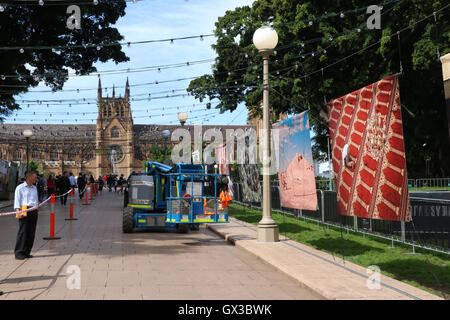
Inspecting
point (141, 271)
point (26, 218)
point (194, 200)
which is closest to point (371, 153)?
point (141, 271)

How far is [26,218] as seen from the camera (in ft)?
35.3

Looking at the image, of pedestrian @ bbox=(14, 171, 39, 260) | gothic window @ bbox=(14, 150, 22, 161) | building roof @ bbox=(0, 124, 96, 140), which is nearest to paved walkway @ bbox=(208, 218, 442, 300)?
pedestrian @ bbox=(14, 171, 39, 260)

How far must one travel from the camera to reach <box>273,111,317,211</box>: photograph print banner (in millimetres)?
12023

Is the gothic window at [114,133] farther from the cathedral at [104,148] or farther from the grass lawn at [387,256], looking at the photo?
the grass lawn at [387,256]

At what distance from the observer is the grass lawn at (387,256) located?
327 inches

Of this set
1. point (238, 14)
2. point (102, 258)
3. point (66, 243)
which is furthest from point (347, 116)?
point (238, 14)

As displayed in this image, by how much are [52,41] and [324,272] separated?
77.4ft

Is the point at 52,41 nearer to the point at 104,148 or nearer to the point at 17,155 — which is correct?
the point at 104,148

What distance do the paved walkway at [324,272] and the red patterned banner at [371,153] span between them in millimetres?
1049

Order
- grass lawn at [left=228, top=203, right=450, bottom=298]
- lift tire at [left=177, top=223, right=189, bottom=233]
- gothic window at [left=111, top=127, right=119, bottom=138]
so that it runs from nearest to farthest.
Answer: grass lawn at [left=228, top=203, right=450, bottom=298] → lift tire at [left=177, top=223, right=189, bottom=233] → gothic window at [left=111, top=127, right=119, bottom=138]

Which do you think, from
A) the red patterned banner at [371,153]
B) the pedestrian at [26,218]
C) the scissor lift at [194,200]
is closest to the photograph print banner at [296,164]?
the scissor lift at [194,200]

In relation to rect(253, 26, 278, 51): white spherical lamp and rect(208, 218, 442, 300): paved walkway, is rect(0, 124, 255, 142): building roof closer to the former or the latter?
rect(253, 26, 278, 51): white spherical lamp

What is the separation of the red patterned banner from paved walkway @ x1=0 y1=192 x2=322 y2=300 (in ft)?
6.31

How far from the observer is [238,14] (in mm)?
37188
